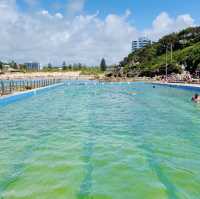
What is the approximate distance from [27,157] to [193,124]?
229 inches

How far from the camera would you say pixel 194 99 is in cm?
1658

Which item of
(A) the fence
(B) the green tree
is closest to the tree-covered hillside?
(B) the green tree

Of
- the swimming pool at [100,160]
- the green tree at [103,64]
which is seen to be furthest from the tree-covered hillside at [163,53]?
the swimming pool at [100,160]

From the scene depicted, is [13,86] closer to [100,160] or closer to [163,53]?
[100,160]

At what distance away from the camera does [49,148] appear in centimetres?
668

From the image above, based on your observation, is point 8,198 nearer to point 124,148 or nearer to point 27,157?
point 27,157

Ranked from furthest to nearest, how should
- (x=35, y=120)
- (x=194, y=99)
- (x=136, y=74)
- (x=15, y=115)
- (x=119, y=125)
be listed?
1. (x=136, y=74)
2. (x=194, y=99)
3. (x=15, y=115)
4. (x=35, y=120)
5. (x=119, y=125)

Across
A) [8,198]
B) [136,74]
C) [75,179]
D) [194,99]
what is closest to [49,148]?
[75,179]

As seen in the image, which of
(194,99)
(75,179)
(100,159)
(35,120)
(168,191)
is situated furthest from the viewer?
(194,99)

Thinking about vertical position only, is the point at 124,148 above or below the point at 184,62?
below

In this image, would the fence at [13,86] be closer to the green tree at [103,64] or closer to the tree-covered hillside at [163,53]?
the tree-covered hillside at [163,53]

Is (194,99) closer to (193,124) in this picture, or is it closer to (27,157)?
(193,124)

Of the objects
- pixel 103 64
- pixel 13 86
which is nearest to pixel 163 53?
pixel 103 64

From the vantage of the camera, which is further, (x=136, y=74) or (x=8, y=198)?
(x=136, y=74)
